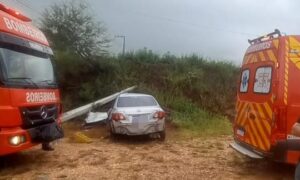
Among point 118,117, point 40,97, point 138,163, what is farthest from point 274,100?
point 118,117

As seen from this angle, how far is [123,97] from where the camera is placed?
14133 mm

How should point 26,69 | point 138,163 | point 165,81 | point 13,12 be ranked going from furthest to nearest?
point 165,81 → point 138,163 → point 13,12 → point 26,69

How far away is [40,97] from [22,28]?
58.4 inches

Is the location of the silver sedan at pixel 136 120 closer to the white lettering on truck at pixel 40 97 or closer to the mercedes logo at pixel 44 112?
the white lettering on truck at pixel 40 97

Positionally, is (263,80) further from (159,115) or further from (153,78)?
(153,78)

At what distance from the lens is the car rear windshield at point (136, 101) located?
13648 millimetres

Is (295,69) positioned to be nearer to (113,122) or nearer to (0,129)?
(0,129)

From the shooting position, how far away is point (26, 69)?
8641mm

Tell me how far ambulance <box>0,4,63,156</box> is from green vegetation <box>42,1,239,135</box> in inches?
339

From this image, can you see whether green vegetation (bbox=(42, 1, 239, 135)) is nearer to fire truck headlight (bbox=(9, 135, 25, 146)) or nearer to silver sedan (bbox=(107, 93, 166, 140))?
silver sedan (bbox=(107, 93, 166, 140))

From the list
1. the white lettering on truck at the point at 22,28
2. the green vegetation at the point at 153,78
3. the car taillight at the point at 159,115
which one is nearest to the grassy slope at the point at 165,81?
the green vegetation at the point at 153,78

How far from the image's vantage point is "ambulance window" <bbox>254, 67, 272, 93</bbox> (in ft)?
25.1

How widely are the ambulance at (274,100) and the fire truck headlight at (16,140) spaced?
4.16 metres

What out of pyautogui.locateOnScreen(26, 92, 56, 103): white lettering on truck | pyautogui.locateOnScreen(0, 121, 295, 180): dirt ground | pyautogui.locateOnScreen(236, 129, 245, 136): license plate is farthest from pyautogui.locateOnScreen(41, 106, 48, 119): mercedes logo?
pyautogui.locateOnScreen(236, 129, 245, 136): license plate
